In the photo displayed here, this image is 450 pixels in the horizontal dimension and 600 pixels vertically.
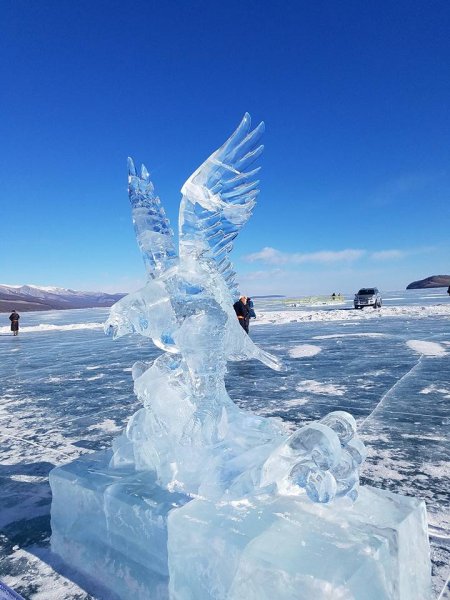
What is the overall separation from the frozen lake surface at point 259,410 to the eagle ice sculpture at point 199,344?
92 cm

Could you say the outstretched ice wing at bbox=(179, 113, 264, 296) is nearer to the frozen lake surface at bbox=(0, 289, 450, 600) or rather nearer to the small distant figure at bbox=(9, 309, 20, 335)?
the frozen lake surface at bbox=(0, 289, 450, 600)

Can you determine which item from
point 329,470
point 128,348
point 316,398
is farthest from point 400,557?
point 128,348

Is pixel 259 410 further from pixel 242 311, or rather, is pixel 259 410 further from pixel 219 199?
pixel 242 311

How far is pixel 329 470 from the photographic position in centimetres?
206

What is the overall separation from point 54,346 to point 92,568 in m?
13.3

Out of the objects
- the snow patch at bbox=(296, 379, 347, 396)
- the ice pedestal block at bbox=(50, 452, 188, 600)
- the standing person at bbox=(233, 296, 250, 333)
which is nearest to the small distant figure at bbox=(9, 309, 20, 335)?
the standing person at bbox=(233, 296, 250, 333)

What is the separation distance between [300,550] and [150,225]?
2.04 m

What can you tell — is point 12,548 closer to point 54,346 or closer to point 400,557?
point 400,557

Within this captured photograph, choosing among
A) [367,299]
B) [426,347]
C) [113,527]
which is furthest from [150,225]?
[367,299]

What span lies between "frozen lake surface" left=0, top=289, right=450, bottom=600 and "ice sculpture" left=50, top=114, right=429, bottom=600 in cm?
44

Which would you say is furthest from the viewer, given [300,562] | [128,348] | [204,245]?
[128,348]

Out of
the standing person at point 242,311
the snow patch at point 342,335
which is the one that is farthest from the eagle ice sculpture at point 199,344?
the snow patch at point 342,335

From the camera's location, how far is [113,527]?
239 centimetres

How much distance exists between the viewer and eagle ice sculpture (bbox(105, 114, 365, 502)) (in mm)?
2324
